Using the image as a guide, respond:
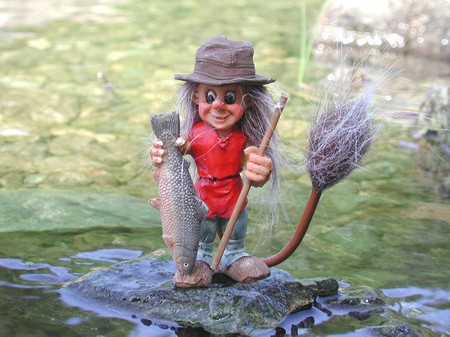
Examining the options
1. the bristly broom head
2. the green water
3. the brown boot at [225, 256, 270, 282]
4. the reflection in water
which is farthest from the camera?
the green water

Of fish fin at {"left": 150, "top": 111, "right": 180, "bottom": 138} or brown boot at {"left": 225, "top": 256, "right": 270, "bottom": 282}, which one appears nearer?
fish fin at {"left": 150, "top": 111, "right": 180, "bottom": 138}

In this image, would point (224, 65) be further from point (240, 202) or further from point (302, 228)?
point (302, 228)

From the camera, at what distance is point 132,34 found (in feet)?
28.4

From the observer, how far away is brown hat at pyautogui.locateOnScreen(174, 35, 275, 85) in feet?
8.83

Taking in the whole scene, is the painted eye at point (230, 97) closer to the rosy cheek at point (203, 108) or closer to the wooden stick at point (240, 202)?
the rosy cheek at point (203, 108)

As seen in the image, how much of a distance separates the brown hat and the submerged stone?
76 centimetres

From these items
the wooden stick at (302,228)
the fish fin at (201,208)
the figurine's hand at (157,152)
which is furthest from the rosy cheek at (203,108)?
the wooden stick at (302,228)

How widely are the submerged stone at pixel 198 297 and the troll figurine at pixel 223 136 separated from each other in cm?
7

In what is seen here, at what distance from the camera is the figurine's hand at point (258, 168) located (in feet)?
8.70

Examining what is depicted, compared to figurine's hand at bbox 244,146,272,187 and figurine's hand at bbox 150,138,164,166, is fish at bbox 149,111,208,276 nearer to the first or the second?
figurine's hand at bbox 150,138,164,166

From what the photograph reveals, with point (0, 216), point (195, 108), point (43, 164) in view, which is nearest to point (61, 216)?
point (0, 216)

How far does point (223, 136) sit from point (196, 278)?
1.75 ft

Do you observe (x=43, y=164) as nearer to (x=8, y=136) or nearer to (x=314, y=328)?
(x=8, y=136)

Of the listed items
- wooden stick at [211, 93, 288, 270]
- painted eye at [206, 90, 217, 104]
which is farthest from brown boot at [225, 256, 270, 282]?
painted eye at [206, 90, 217, 104]
